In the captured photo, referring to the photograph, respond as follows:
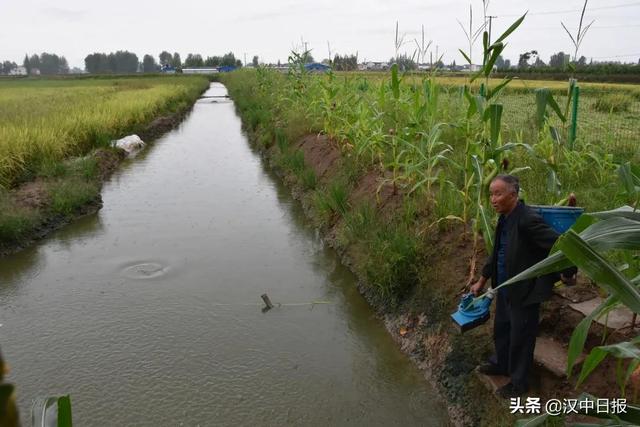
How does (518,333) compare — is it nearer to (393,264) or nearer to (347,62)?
(393,264)

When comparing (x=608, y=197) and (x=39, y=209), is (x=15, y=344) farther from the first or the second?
(x=608, y=197)

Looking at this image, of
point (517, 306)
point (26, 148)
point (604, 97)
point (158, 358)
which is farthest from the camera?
point (604, 97)

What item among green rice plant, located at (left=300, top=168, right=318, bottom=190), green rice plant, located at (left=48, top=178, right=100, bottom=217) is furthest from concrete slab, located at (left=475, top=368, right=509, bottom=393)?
green rice plant, located at (left=48, top=178, right=100, bottom=217)

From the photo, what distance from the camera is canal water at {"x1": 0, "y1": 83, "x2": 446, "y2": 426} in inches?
143

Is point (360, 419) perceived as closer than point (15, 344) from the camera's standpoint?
Yes

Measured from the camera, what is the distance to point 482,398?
3.26 m

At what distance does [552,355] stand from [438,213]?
1899 mm

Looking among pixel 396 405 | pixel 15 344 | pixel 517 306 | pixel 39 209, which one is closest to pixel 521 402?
pixel 517 306

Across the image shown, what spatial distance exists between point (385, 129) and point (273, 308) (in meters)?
3.63

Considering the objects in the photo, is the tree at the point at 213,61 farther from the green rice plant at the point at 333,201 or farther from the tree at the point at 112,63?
the green rice plant at the point at 333,201

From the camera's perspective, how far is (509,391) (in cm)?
299

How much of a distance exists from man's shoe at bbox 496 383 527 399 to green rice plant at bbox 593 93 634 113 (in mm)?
9881

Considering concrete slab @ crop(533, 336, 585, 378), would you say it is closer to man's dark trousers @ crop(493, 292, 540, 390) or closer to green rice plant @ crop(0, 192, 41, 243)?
man's dark trousers @ crop(493, 292, 540, 390)

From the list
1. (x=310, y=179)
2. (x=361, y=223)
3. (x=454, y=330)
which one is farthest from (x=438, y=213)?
(x=310, y=179)
